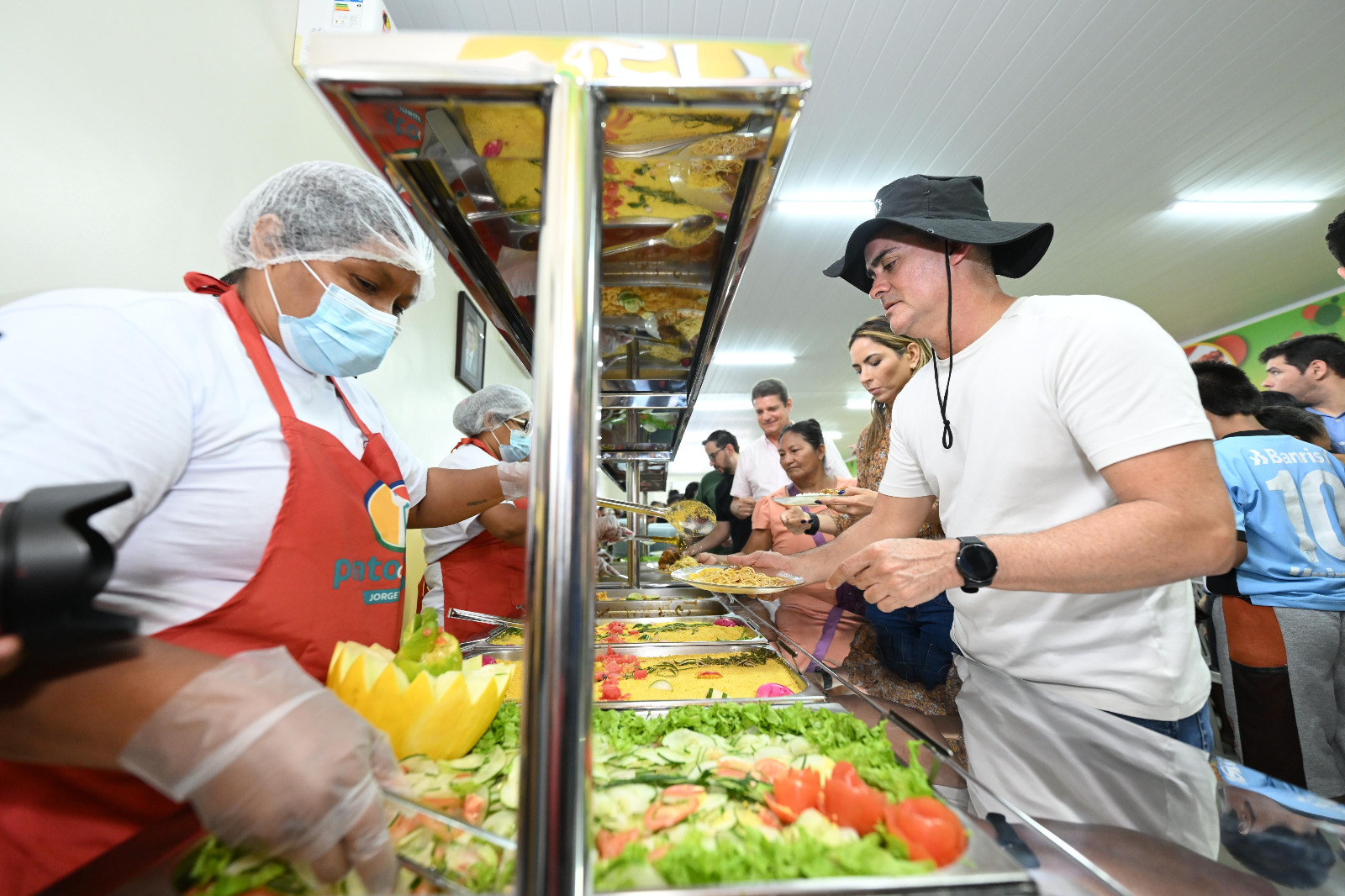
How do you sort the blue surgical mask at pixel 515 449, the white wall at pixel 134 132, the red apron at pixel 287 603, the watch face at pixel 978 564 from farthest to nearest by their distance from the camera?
1. the blue surgical mask at pixel 515 449
2. the white wall at pixel 134 132
3. the watch face at pixel 978 564
4. the red apron at pixel 287 603

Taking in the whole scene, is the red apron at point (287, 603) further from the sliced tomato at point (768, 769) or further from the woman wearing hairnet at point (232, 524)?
the sliced tomato at point (768, 769)

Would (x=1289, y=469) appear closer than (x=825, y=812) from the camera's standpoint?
No

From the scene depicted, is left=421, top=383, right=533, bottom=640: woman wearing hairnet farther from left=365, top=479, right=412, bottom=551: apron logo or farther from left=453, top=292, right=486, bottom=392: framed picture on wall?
left=453, top=292, right=486, bottom=392: framed picture on wall

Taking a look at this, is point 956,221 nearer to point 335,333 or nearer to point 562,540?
point 562,540

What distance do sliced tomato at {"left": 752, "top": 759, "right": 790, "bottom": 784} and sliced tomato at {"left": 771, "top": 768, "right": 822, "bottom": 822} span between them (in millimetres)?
30

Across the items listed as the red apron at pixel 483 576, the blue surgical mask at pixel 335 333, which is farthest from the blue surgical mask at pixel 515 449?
the blue surgical mask at pixel 335 333

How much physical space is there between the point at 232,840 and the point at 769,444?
164 inches

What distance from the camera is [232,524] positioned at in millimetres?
887

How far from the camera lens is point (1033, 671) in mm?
1301

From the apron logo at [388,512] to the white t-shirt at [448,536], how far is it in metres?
1.12

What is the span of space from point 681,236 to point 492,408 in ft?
7.22

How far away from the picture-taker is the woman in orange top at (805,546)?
180 centimetres

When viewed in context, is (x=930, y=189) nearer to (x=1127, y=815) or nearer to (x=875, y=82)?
(x=1127, y=815)

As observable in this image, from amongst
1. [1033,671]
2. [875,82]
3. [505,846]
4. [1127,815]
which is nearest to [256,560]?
[505,846]
